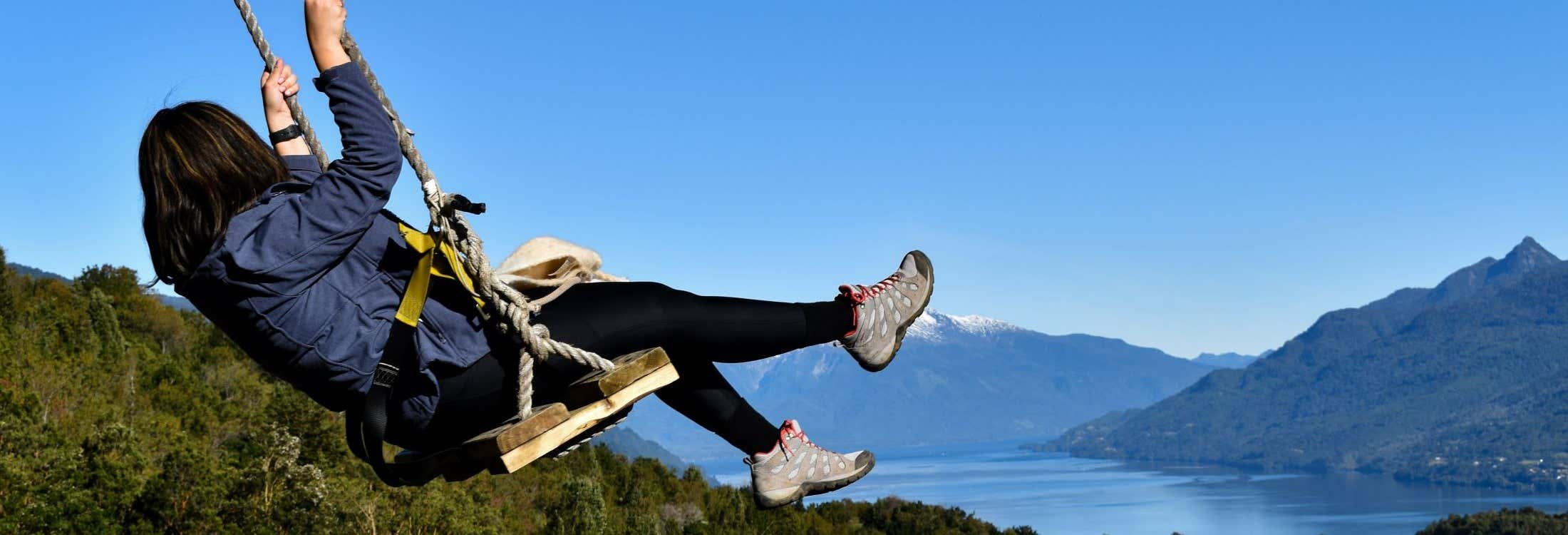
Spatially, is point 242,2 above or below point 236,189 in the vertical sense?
above

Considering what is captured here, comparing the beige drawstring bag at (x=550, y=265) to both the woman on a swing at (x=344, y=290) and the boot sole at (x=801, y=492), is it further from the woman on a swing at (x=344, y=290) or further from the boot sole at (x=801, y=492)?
the boot sole at (x=801, y=492)

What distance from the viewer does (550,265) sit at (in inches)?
119

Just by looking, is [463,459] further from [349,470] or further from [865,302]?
[349,470]

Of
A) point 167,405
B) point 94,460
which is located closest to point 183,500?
point 94,460

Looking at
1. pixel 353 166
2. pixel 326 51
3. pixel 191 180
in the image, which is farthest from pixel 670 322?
pixel 191 180

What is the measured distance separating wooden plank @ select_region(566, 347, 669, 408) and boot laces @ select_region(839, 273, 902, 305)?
1.94 feet

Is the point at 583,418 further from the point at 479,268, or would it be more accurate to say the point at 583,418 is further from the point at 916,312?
the point at 916,312

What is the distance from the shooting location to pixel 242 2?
113 inches

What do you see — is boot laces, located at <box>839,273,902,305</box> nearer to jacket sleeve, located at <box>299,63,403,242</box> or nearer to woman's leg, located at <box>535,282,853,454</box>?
woman's leg, located at <box>535,282,853,454</box>

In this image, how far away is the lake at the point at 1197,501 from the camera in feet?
397

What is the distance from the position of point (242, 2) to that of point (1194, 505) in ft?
497

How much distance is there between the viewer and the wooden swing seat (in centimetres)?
273

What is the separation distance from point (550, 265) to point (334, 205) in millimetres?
637

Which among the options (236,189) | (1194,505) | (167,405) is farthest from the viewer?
(1194,505)
